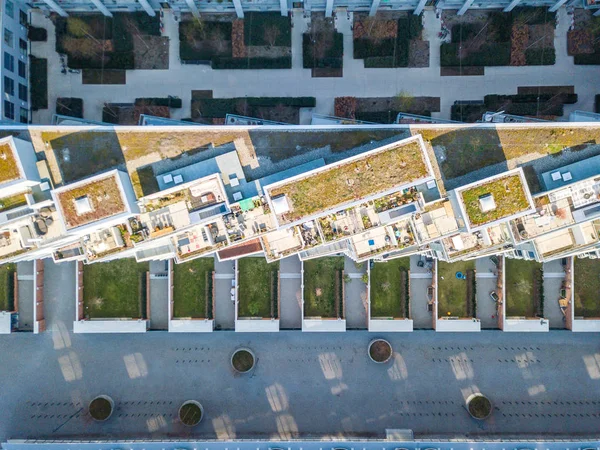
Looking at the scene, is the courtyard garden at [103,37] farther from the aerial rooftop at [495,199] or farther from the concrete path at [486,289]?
the concrete path at [486,289]

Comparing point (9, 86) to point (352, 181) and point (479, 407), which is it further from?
point (479, 407)

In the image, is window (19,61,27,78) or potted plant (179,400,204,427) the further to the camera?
potted plant (179,400,204,427)

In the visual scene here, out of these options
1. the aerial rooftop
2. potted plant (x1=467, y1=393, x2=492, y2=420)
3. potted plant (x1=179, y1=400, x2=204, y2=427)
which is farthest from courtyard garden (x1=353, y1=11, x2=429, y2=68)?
potted plant (x1=179, y1=400, x2=204, y2=427)

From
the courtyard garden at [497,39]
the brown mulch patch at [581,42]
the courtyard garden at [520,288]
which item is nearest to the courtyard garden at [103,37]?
the courtyard garden at [497,39]

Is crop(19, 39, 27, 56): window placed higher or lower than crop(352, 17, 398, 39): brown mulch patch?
lower

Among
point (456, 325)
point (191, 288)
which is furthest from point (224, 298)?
point (456, 325)

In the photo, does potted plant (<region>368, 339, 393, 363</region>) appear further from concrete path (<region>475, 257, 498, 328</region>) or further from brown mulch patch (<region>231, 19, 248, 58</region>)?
brown mulch patch (<region>231, 19, 248, 58</region>)

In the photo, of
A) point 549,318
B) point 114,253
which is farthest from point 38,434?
point 549,318
